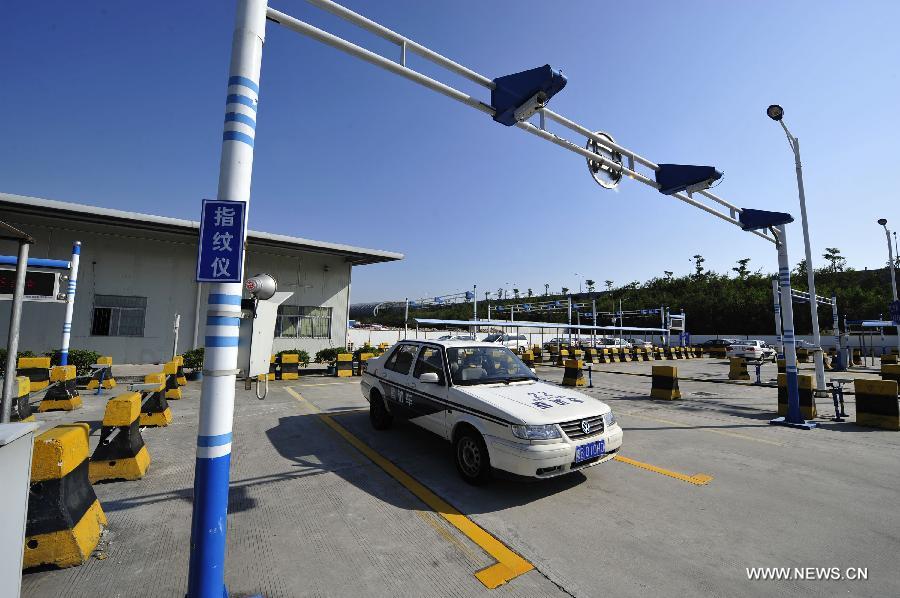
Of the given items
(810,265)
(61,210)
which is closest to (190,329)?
(61,210)

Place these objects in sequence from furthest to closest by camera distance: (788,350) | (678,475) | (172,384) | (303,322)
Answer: (303,322), (172,384), (788,350), (678,475)

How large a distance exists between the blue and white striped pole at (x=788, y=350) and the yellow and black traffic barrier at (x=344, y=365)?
12.5 meters

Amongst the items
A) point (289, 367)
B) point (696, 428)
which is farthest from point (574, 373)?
point (289, 367)

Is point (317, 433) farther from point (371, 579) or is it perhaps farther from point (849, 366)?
point (849, 366)

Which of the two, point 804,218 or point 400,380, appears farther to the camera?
point 804,218

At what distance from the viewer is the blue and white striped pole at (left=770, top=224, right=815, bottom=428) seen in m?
7.63

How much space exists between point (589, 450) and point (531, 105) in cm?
413

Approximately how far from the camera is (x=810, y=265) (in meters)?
11.6

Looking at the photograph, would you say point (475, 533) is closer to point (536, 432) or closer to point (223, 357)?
point (536, 432)

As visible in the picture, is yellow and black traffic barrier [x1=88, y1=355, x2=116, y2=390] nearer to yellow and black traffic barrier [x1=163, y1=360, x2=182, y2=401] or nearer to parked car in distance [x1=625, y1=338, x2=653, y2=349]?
yellow and black traffic barrier [x1=163, y1=360, x2=182, y2=401]

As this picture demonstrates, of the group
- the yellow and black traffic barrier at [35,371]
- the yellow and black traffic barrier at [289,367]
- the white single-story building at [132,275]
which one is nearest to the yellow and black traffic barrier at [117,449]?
the yellow and black traffic barrier at [35,371]

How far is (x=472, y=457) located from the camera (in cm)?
460

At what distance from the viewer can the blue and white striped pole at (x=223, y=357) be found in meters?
2.38

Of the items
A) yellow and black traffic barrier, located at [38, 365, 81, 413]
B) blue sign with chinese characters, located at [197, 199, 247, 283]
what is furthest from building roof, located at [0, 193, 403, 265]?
blue sign with chinese characters, located at [197, 199, 247, 283]
